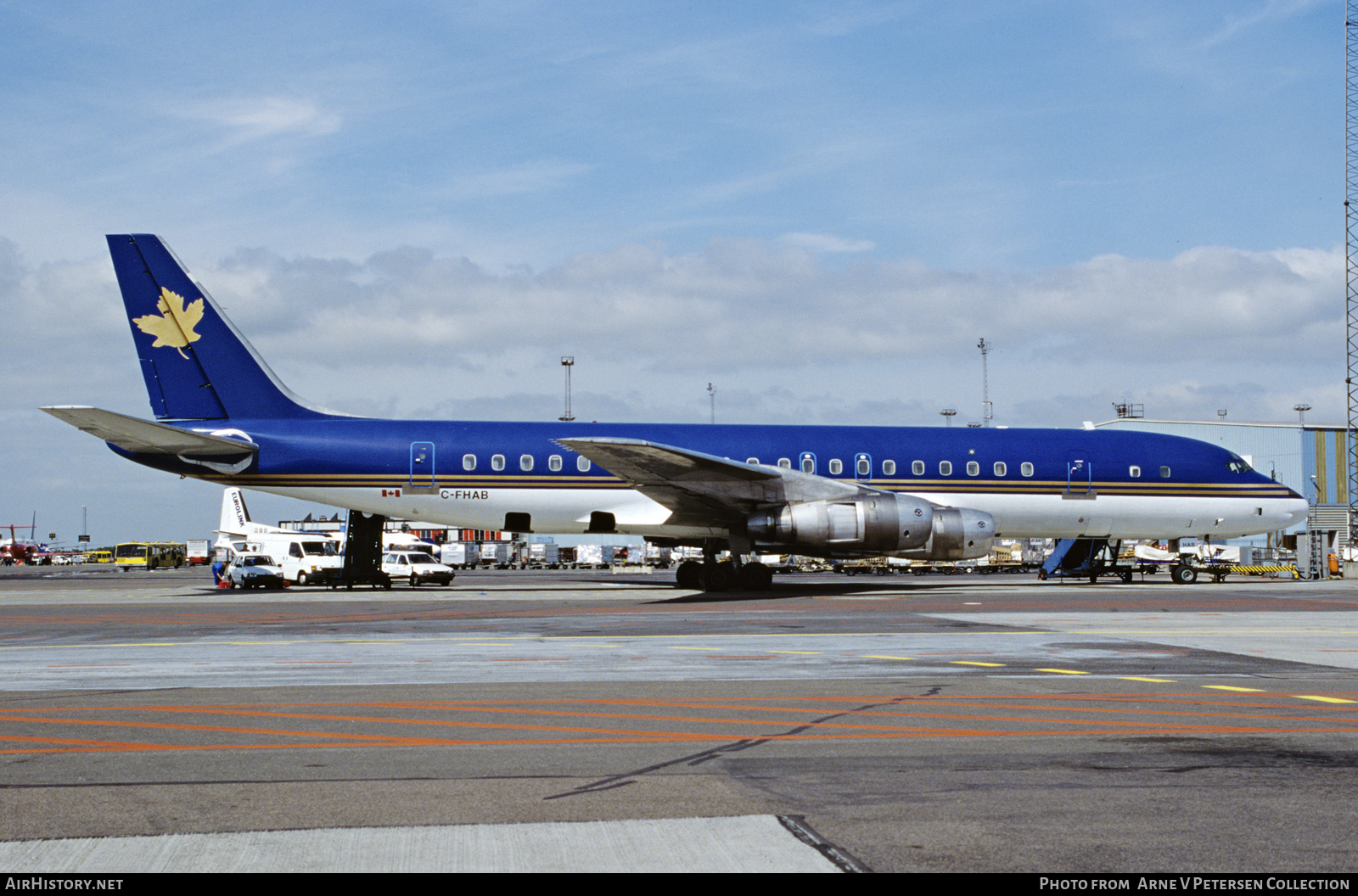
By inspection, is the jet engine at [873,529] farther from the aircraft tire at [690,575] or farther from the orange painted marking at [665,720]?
the orange painted marking at [665,720]

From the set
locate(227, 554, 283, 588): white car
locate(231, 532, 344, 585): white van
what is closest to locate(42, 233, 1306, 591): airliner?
locate(227, 554, 283, 588): white car

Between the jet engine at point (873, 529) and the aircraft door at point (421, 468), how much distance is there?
9061mm

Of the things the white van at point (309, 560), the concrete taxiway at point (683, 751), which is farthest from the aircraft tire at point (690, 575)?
the concrete taxiway at point (683, 751)

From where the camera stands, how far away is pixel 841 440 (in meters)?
Answer: 32.7

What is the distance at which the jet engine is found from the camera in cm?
2898

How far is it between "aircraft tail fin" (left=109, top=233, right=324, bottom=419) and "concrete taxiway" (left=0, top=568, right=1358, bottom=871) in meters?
15.3

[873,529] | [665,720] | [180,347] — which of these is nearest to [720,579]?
[873,529]

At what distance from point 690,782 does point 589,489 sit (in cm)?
→ 2500

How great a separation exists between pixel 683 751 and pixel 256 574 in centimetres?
3685

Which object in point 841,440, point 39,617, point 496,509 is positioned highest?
point 841,440

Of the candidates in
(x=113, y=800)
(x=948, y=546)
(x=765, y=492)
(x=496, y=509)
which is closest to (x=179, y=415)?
(x=496, y=509)

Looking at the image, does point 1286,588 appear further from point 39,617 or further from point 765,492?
point 39,617

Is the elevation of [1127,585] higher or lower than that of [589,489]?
lower
